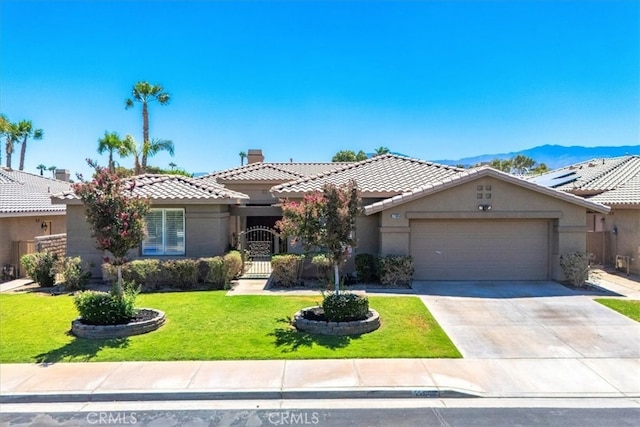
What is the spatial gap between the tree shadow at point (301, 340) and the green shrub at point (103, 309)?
3.40 meters

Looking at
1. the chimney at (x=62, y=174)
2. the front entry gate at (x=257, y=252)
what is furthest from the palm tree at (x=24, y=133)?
the front entry gate at (x=257, y=252)

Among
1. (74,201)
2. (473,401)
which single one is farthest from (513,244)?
(74,201)

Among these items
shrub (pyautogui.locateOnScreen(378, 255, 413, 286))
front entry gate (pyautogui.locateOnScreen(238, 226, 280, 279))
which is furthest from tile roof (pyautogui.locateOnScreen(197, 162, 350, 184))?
shrub (pyautogui.locateOnScreen(378, 255, 413, 286))

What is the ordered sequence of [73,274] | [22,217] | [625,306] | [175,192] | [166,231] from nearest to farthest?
[625,306]
[73,274]
[175,192]
[166,231]
[22,217]

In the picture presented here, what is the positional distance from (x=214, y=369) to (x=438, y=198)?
10052 mm

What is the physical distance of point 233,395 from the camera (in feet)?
23.1

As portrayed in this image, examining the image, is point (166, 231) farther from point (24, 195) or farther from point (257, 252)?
point (24, 195)

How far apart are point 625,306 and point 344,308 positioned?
8010mm

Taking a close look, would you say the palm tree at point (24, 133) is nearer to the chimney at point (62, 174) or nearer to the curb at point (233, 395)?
the chimney at point (62, 174)

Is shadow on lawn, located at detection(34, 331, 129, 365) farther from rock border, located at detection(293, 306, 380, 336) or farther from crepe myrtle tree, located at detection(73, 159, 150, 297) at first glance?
rock border, located at detection(293, 306, 380, 336)

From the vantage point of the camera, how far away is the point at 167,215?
15828mm

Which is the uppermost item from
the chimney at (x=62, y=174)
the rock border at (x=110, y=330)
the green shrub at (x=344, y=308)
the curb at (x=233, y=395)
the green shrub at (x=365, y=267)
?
the chimney at (x=62, y=174)

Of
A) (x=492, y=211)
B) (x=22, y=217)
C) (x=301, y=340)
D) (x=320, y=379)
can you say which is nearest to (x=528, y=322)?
(x=492, y=211)

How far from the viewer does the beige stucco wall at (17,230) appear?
16.8 meters
